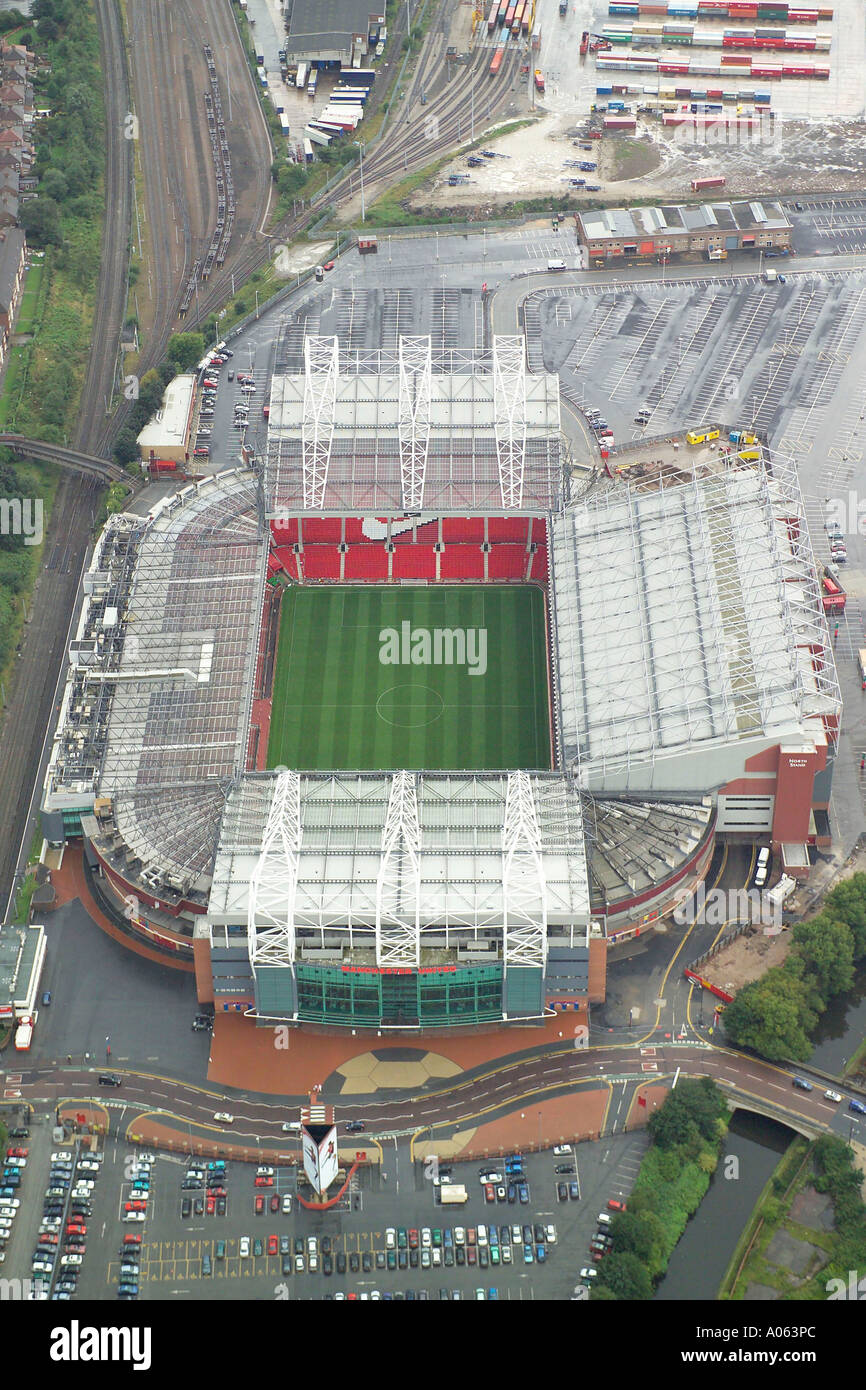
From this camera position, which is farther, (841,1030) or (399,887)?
(841,1030)

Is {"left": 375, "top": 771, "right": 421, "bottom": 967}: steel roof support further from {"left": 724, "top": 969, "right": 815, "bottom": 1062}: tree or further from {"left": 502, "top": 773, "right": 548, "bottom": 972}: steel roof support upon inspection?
{"left": 724, "top": 969, "right": 815, "bottom": 1062}: tree

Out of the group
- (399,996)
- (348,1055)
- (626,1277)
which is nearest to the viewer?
(626,1277)

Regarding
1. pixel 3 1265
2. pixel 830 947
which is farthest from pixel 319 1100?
pixel 830 947

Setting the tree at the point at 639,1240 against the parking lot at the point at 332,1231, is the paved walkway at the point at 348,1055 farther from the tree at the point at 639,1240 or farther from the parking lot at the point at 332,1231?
the tree at the point at 639,1240

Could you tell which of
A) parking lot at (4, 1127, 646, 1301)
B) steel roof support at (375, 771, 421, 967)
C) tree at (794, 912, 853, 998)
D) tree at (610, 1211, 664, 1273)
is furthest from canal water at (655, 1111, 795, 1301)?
steel roof support at (375, 771, 421, 967)

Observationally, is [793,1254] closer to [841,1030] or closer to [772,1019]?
[772,1019]

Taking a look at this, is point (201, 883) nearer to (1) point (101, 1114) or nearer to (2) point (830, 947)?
(1) point (101, 1114)

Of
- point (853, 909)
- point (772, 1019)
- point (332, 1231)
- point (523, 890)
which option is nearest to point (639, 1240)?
point (332, 1231)
